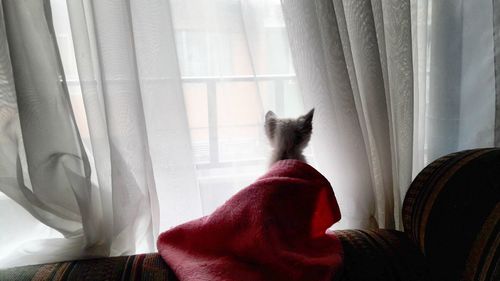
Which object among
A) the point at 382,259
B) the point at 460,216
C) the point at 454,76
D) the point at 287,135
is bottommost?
the point at 382,259

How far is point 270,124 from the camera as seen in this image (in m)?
0.74

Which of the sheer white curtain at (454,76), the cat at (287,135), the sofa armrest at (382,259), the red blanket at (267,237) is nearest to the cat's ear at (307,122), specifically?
the cat at (287,135)

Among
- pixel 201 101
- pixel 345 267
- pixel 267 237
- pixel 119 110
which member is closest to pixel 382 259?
pixel 345 267

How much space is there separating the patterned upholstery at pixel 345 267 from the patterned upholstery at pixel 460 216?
0.13 feet

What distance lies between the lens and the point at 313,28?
2.31 feet

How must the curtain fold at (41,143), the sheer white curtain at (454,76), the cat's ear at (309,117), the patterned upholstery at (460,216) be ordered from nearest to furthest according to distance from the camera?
the patterned upholstery at (460,216)
the curtain fold at (41,143)
the cat's ear at (309,117)
the sheer white curtain at (454,76)

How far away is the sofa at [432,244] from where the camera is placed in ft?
1.64

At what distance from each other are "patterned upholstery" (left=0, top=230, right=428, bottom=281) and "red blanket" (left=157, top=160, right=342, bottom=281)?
0.03 metres

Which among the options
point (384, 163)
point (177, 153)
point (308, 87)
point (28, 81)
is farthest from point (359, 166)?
point (28, 81)

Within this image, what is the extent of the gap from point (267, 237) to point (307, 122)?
0.99 feet

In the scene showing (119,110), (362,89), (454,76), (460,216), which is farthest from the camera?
(454,76)

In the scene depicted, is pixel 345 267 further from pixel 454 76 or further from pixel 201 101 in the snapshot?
pixel 454 76

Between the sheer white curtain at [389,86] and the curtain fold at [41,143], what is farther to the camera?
the sheer white curtain at [389,86]

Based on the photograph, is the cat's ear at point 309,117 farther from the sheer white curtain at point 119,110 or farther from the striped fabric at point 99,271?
the striped fabric at point 99,271
